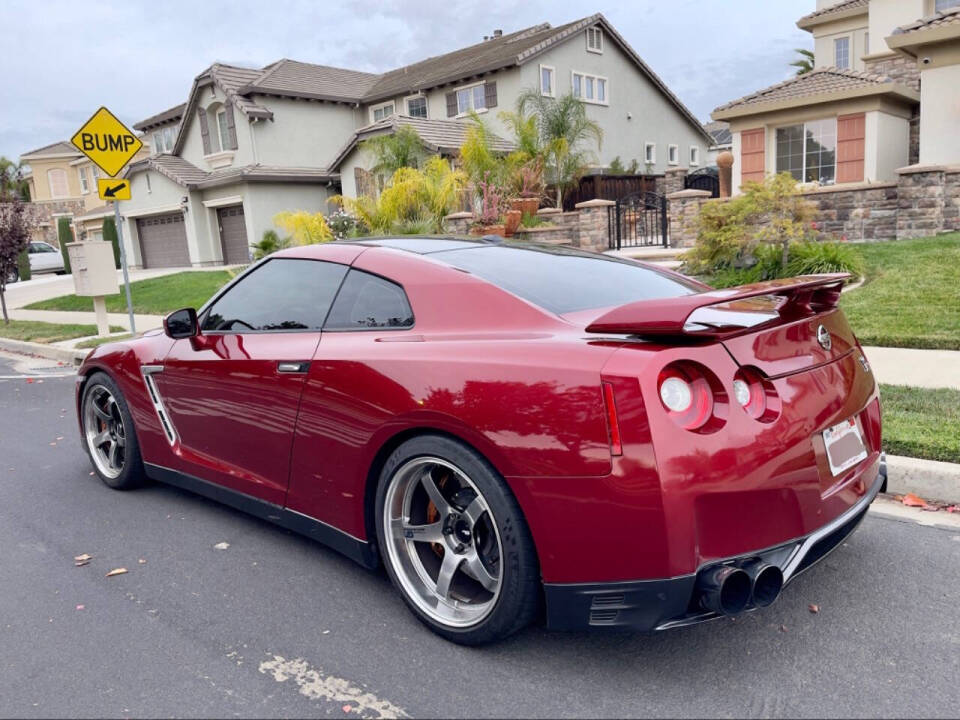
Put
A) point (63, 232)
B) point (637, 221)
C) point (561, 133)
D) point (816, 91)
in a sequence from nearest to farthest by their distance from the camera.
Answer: point (637, 221) < point (816, 91) < point (561, 133) < point (63, 232)

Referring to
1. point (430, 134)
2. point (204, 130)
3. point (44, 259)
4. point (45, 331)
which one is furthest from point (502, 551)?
point (44, 259)

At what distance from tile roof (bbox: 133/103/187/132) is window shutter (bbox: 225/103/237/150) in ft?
16.9

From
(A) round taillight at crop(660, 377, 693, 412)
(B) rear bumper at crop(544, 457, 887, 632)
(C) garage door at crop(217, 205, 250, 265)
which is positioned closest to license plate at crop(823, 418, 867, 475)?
(B) rear bumper at crop(544, 457, 887, 632)

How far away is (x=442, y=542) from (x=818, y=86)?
63.1 ft

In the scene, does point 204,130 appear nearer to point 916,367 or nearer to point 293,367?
point 916,367

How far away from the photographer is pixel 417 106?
101 ft

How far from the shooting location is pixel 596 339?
2674mm

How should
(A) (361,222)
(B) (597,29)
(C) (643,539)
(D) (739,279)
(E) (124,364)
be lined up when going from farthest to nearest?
(B) (597,29) → (A) (361,222) → (D) (739,279) → (E) (124,364) → (C) (643,539)

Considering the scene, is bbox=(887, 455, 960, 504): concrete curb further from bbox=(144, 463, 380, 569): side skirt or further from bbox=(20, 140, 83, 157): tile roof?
bbox=(20, 140, 83, 157): tile roof

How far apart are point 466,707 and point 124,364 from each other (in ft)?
10.4

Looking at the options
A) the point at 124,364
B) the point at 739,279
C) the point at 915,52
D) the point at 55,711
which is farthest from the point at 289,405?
the point at 915,52

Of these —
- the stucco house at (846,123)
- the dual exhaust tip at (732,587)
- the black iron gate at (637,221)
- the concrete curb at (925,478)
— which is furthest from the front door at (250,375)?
the stucco house at (846,123)

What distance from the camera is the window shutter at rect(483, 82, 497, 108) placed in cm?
2819

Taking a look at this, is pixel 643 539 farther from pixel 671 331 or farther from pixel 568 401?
pixel 671 331
